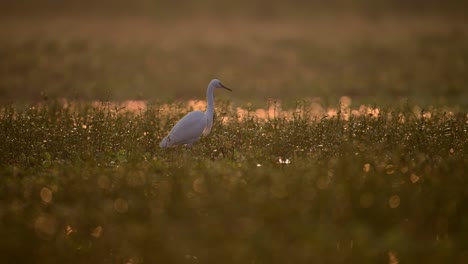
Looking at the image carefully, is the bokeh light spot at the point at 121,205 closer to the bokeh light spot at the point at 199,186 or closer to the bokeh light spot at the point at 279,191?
the bokeh light spot at the point at 199,186

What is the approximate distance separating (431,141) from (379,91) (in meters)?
16.5

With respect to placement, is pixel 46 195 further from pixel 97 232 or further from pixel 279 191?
pixel 279 191

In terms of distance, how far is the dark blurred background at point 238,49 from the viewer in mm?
28062

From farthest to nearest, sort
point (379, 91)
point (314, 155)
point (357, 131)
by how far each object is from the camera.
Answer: point (379, 91) → point (357, 131) → point (314, 155)

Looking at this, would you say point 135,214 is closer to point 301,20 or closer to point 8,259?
point 8,259

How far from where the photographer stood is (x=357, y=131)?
12164mm

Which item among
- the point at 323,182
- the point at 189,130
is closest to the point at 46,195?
the point at 323,182

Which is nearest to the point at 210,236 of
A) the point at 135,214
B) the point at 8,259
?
the point at 135,214

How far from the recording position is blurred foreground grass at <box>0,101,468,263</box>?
6.83 metres

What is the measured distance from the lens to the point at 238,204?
7.91 m

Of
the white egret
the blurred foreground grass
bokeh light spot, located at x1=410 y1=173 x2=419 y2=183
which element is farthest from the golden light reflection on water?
bokeh light spot, located at x1=410 y1=173 x2=419 y2=183

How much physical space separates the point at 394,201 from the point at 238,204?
1791 millimetres

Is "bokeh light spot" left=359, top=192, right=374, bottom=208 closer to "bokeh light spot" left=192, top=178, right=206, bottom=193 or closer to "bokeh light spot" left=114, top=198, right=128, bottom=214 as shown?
"bokeh light spot" left=192, top=178, right=206, bottom=193

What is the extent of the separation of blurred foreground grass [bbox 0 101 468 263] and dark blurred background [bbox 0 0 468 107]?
503 centimetres
